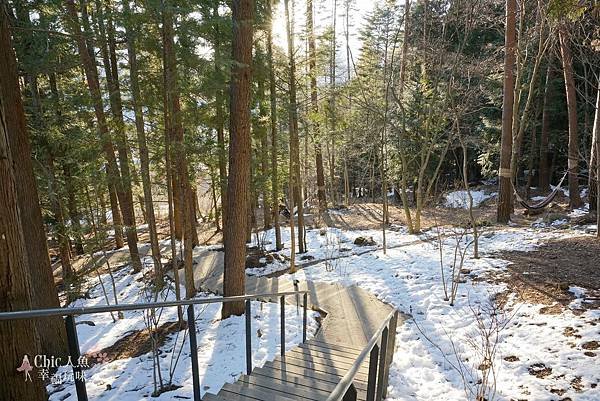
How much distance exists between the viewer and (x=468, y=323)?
5.36 meters

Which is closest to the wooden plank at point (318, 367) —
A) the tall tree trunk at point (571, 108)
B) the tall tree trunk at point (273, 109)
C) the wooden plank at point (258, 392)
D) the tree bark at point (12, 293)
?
the wooden plank at point (258, 392)

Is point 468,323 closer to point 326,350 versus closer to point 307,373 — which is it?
point 326,350

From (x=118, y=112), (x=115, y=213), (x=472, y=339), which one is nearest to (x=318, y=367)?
(x=472, y=339)

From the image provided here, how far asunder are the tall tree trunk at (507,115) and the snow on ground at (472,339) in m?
3.21

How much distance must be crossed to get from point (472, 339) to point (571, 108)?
1050 centimetres

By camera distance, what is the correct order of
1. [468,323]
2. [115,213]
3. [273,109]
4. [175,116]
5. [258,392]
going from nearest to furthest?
[258,392] < [468,323] < [175,116] < [273,109] < [115,213]

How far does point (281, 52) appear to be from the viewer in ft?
31.6

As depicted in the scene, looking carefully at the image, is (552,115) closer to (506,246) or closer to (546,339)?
(506,246)

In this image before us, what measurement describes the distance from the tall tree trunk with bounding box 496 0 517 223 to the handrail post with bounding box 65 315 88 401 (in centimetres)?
1231

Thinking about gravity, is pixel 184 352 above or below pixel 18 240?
below

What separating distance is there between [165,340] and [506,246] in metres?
8.53

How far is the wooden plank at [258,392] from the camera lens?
10.2ft

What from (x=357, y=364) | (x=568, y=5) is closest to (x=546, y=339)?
(x=357, y=364)

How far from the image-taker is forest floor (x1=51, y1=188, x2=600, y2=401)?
A: 3863 millimetres
